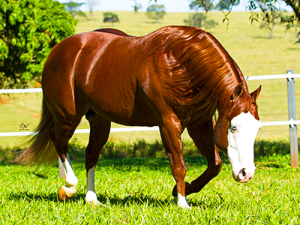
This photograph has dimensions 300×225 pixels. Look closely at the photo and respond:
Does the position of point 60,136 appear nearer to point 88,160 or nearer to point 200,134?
point 88,160

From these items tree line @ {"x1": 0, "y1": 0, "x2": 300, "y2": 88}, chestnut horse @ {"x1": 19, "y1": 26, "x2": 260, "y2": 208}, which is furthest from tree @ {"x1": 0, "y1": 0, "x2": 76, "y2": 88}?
chestnut horse @ {"x1": 19, "y1": 26, "x2": 260, "y2": 208}

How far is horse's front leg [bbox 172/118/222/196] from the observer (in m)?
3.34

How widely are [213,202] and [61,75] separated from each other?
200 centimetres

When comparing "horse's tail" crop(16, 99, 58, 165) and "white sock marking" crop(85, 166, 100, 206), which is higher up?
"horse's tail" crop(16, 99, 58, 165)

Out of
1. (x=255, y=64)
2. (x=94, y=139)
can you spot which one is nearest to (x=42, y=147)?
(x=94, y=139)

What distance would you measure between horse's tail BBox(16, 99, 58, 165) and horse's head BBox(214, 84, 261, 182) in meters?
2.33

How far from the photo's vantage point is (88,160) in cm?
407

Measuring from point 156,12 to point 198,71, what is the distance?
6656cm

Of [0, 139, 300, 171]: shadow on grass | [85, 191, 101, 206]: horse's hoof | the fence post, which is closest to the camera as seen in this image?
[85, 191, 101, 206]: horse's hoof

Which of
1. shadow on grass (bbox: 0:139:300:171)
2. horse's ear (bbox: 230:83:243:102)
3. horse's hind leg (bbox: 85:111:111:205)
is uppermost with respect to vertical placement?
horse's ear (bbox: 230:83:243:102)

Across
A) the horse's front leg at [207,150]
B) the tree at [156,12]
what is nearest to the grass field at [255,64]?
the tree at [156,12]

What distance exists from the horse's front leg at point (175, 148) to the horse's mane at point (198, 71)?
0.20m

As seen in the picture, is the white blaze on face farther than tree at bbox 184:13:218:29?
No

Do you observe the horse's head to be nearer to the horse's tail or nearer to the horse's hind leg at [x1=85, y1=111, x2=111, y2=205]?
the horse's hind leg at [x1=85, y1=111, x2=111, y2=205]
